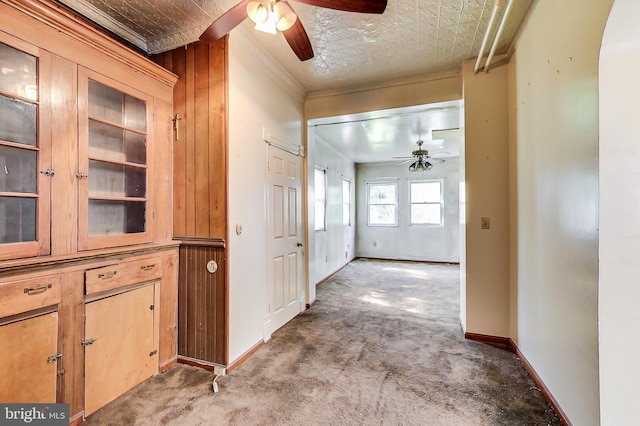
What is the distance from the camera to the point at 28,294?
149 cm

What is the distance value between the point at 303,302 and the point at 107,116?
110 inches

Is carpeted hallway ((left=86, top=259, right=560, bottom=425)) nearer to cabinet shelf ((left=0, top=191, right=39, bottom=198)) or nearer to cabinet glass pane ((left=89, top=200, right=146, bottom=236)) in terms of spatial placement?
cabinet glass pane ((left=89, top=200, right=146, bottom=236))

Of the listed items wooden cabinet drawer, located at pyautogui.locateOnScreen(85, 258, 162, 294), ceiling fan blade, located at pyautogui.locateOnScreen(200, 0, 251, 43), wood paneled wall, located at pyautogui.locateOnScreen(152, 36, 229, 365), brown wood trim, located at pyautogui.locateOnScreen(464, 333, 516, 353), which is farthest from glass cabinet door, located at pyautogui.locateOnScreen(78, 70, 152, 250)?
brown wood trim, located at pyautogui.locateOnScreen(464, 333, 516, 353)

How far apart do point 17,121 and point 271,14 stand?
149 cm

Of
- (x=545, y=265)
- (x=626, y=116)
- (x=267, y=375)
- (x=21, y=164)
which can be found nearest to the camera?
(x=626, y=116)

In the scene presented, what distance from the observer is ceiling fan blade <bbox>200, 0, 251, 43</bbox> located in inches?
61.2

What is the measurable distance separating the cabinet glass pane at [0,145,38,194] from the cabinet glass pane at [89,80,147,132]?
458 mm

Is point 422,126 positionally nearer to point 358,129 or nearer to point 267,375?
point 358,129

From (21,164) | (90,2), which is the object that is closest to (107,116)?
(21,164)

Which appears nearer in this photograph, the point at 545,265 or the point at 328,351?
the point at 545,265

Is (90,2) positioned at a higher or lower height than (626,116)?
higher

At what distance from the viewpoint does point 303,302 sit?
3637 mm

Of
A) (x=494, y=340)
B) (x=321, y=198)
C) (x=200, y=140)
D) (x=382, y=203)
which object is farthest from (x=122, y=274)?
(x=382, y=203)

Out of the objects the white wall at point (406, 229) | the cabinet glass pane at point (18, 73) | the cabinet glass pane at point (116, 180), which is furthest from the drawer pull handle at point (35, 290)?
the white wall at point (406, 229)
